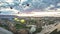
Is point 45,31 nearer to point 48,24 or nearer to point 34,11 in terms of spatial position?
point 48,24

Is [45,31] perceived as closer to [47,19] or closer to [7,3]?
[47,19]

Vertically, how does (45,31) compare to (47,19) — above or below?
below

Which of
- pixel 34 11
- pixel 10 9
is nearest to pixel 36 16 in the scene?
pixel 34 11

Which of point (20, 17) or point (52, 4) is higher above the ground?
point (52, 4)

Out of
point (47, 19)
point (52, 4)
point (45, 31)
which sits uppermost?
point (52, 4)

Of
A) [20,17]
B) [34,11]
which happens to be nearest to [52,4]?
[34,11]

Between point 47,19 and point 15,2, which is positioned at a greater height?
point 15,2

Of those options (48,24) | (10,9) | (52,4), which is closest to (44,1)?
(52,4)

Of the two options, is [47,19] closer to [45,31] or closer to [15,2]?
[45,31]
